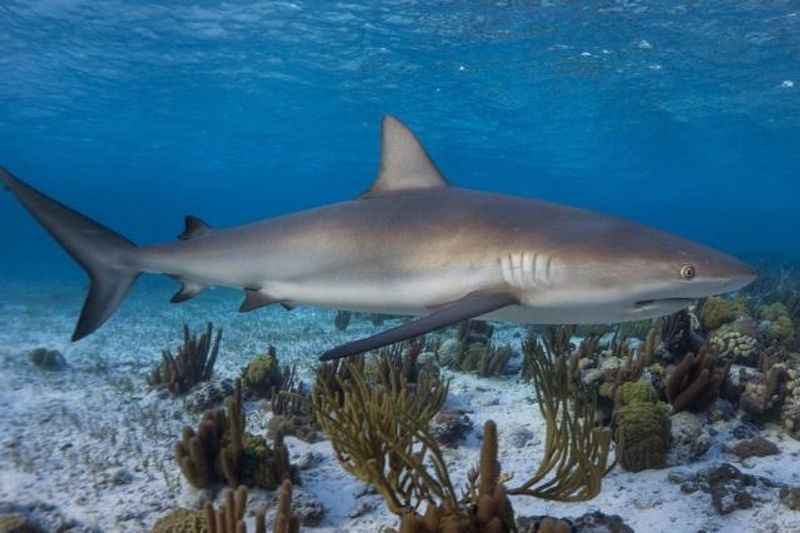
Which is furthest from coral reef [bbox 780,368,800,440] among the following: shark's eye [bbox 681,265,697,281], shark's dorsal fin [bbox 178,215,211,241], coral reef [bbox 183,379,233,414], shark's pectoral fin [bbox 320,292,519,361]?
coral reef [bbox 183,379,233,414]

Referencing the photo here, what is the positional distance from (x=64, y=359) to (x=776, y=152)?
59.5 meters

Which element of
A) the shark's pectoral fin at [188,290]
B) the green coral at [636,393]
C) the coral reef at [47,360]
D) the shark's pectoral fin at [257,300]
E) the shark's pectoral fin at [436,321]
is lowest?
the green coral at [636,393]

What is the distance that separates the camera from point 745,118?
37.5m

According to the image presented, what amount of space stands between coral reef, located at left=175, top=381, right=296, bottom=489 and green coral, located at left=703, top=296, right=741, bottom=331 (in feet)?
20.8

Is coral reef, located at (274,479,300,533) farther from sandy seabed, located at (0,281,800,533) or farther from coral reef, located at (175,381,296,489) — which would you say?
coral reef, located at (175,381,296,489)

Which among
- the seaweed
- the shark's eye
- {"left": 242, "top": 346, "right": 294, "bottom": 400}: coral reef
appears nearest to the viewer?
the seaweed

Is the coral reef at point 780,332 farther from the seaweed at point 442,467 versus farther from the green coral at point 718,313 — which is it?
the seaweed at point 442,467

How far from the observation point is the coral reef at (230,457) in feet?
16.4

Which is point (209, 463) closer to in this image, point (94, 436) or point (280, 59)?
point (94, 436)

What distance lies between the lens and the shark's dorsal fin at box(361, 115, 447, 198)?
516cm

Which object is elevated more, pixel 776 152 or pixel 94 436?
pixel 776 152

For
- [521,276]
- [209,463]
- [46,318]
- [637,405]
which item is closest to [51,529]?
[209,463]

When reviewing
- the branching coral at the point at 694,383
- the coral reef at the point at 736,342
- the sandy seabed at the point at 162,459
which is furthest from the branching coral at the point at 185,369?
the coral reef at the point at 736,342

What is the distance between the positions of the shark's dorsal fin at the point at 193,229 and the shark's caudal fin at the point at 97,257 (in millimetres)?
514
